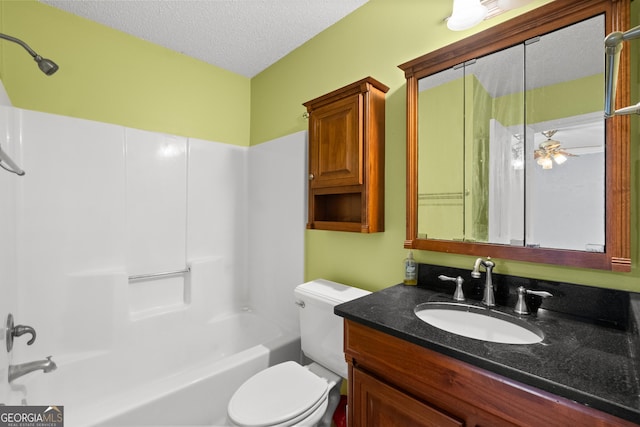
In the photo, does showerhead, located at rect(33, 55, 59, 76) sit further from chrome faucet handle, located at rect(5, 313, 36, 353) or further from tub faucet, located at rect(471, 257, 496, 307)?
tub faucet, located at rect(471, 257, 496, 307)

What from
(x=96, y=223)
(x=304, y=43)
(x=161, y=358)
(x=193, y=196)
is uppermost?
(x=304, y=43)

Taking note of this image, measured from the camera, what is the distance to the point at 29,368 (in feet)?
4.44

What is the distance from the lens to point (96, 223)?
6.00ft

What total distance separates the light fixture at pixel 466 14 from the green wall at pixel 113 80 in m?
1.90

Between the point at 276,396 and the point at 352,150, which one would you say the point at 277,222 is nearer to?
the point at 352,150

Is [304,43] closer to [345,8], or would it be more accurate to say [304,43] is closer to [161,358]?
[345,8]

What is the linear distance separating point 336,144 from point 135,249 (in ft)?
5.18

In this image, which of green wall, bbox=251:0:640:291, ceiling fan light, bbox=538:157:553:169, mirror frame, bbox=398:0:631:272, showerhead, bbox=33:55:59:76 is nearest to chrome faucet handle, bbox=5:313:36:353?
showerhead, bbox=33:55:59:76

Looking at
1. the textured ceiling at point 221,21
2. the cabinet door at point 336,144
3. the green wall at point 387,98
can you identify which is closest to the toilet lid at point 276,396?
the green wall at point 387,98

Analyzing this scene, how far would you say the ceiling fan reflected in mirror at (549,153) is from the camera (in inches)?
39.9

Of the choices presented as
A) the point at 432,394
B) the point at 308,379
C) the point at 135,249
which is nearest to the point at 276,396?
the point at 308,379

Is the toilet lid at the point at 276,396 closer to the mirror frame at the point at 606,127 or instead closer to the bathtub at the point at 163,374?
the bathtub at the point at 163,374

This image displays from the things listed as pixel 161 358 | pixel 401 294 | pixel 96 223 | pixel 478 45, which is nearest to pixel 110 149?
pixel 96 223

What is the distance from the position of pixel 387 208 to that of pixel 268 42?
1.53m
